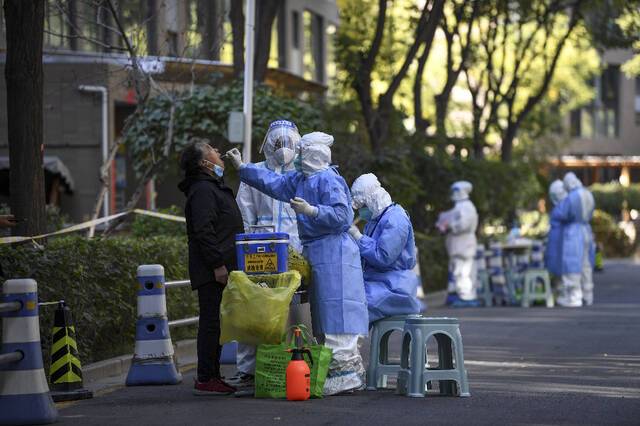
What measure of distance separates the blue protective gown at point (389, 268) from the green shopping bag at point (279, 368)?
101 cm

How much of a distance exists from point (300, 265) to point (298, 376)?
3.08 feet

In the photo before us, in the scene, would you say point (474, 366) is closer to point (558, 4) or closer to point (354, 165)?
point (354, 165)

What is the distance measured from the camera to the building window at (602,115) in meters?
79.9

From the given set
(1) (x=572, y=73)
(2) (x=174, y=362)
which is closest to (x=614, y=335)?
(2) (x=174, y=362)

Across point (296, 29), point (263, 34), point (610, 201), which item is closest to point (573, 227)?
point (263, 34)

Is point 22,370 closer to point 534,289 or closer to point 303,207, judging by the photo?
point 303,207

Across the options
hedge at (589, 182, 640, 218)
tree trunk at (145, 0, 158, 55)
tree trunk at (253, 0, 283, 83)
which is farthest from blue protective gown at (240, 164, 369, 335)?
hedge at (589, 182, 640, 218)

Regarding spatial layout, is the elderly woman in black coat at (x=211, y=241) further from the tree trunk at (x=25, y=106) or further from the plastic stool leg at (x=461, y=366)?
the tree trunk at (x=25, y=106)

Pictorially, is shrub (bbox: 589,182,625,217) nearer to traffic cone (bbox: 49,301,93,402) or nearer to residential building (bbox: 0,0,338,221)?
residential building (bbox: 0,0,338,221)

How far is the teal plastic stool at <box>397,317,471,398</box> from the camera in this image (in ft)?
36.1

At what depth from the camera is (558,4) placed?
34094mm

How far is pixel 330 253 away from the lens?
11.1 m

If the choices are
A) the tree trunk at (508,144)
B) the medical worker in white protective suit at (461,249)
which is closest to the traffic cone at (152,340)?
the medical worker in white protective suit at (461,249)

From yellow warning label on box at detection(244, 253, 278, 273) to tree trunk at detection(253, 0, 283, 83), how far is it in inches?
486
